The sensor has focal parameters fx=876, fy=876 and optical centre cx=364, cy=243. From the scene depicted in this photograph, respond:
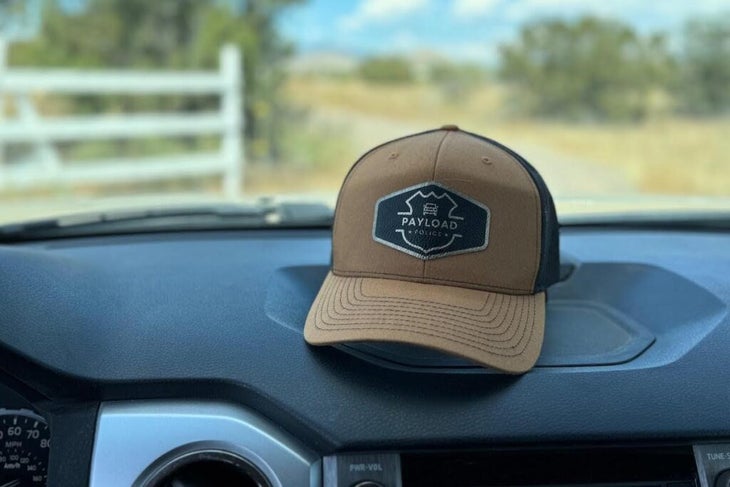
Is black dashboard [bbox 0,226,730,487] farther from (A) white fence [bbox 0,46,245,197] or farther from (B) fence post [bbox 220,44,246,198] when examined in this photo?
(B) fence post [bbox 220,44,246,198]

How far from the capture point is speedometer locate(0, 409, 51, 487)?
6.56 feet

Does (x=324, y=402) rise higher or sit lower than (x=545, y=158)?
lower

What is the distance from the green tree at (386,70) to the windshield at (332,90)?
0.03m

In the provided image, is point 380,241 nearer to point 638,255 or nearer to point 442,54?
point 638,255

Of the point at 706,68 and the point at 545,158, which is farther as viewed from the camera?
the point at 706,68

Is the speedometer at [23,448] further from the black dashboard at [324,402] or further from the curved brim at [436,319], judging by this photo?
the curved brim at [436,319]

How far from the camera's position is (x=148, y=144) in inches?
385

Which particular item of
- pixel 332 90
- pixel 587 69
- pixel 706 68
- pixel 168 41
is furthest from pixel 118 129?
pixel 706 68

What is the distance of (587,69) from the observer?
498 inches

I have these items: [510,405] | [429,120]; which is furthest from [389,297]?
[429,120]

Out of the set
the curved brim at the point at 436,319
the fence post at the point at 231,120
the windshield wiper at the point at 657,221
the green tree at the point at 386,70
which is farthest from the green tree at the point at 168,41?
the curved brim at the point at 436,319

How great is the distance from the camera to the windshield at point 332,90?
8641mm

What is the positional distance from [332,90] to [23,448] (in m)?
11.0

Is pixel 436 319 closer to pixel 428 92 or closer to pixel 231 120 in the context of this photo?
pixel 231 120
